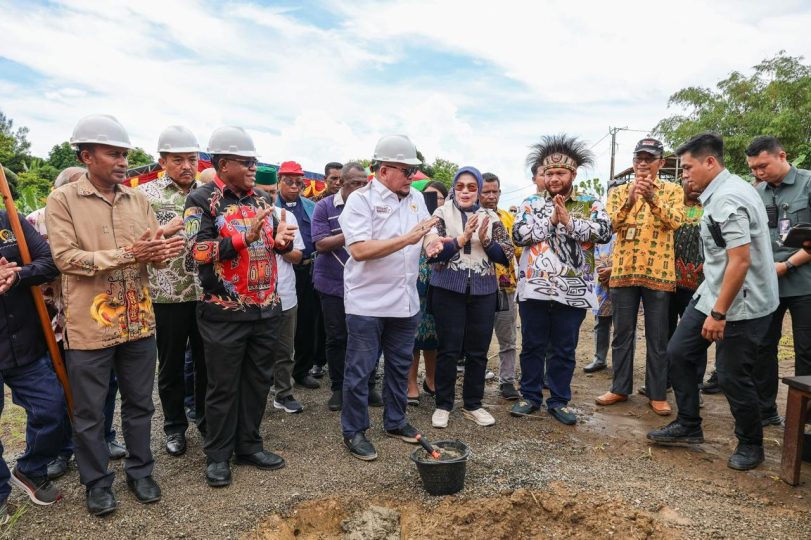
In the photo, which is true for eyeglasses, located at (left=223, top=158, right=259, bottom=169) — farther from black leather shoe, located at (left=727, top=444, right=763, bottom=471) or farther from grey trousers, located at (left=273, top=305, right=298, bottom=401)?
black leather shoe, located at (left=727, top=444, right=763, bottom=471)

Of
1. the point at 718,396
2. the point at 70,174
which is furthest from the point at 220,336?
the point at 718,396

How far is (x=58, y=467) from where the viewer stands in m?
3.59

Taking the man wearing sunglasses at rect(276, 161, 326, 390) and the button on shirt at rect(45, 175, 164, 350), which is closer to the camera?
the button on shirt at rect(45, 175, 164, 350)

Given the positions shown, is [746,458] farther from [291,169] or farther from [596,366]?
[291,169]

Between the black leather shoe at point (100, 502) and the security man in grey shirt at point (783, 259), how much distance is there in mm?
4801

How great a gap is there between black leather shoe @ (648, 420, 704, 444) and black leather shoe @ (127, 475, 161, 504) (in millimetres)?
3451

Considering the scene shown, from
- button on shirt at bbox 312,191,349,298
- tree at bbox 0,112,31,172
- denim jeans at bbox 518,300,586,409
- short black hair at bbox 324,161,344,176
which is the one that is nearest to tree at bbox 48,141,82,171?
tree at bbox 0,112,31,172

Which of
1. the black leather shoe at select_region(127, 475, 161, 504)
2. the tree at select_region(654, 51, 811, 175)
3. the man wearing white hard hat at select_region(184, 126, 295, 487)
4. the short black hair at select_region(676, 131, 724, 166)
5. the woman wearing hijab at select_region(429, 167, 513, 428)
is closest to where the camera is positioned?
the black leather shoe at select_region(127, 475, 161, 504)

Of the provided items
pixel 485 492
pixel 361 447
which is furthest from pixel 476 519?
pixel 361 447

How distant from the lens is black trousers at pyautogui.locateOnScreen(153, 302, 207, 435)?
379 centimetres

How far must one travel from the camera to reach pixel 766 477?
3.58m

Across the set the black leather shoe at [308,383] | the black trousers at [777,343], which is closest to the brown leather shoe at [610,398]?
the black trousers at [777,343]

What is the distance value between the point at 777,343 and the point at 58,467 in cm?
542

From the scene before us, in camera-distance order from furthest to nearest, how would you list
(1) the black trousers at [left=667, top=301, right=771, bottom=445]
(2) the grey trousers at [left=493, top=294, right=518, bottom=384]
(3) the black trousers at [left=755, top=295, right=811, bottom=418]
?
(2) the grey trousers at [left=493, top=294, right=518, bottom=384]
(3) the black trousers at [left=755, top=295, right=811, bottom=418]
(1) the black trousers at [left=667, top=301, right=771, bottom=445]
